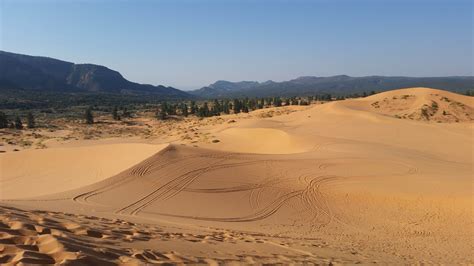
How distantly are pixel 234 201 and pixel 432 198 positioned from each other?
735cm

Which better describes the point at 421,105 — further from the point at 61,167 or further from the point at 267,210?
the point at 61,167

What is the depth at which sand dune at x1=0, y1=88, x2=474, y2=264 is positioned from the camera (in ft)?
21.0

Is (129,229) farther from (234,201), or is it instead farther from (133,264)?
(234,201)

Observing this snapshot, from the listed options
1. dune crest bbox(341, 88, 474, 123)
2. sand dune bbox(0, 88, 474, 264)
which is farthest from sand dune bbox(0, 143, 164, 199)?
dune crest bbox(341, 88, 474, 123)

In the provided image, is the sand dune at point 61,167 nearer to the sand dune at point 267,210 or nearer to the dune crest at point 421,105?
the sand dune at point 267,210

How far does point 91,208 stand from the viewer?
1099 centimetres

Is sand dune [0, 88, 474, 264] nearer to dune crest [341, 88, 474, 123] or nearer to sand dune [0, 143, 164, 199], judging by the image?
sand dune [0, 143, 164, 199]

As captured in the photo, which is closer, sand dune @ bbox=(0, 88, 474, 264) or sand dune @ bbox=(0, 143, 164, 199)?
sand dune @ bbox=(0, 88, 474, 264)

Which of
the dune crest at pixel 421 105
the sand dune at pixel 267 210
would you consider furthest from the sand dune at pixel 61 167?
the dune crest at pixel 421 105

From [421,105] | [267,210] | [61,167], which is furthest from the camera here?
[421,105]

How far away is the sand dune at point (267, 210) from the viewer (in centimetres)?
639

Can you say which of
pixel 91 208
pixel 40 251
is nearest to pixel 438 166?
pixel 91 208

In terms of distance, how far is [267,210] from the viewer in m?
13.0

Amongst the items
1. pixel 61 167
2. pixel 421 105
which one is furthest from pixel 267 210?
pixel 421 105
